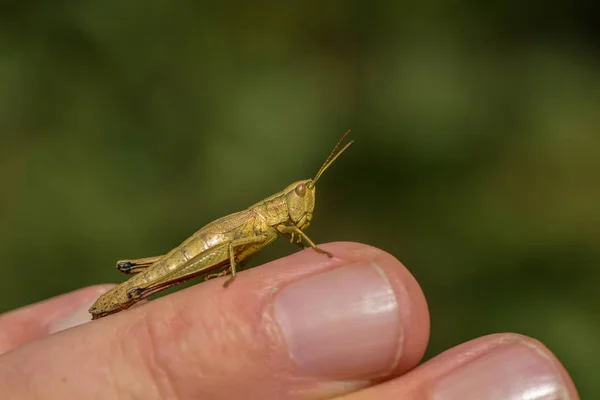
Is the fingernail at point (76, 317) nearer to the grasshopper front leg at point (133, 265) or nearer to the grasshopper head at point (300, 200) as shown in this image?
the grasshopper front leg at point (133, 265)

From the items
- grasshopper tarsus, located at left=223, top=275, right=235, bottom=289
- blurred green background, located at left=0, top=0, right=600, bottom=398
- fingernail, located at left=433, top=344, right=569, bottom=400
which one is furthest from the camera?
blurred green background, located at left=0, top=0, right=600, bottom=398

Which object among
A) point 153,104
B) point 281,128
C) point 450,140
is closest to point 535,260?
point 450,140

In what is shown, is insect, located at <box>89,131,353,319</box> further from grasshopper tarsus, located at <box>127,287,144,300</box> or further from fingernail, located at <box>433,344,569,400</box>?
fingernail, located at <box>433,344,569,400</box>

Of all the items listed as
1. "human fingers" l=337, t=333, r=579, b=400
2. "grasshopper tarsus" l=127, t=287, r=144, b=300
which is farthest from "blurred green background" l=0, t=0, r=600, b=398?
"grasshopper tarsus" l=127, t=287, r=144, b=300

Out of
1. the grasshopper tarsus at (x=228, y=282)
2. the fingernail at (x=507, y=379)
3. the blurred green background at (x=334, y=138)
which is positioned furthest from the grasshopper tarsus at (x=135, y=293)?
the blurred green background at (x=334, y=138)

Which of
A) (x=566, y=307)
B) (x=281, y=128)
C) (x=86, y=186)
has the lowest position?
(x=566, y=307)

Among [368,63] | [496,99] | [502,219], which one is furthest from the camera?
[368,63]

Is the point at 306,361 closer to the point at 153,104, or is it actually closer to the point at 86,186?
the point at 86,186
